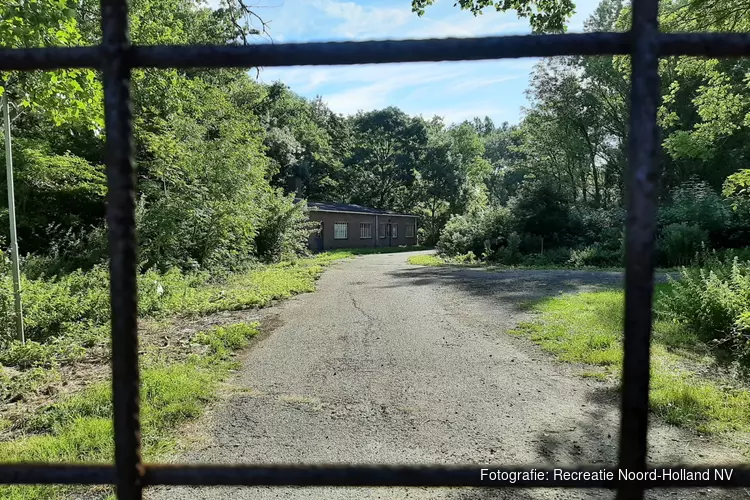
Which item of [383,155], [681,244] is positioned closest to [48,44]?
[681,244]

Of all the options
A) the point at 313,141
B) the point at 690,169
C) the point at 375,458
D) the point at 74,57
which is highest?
the point at 313,141

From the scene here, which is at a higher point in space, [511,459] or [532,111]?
[532,111]

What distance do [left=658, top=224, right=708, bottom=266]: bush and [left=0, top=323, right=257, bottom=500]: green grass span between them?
15.6 m

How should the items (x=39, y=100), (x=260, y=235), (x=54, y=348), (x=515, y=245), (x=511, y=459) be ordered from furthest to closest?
(x=515, y=245) → (x=260, y=235) → (x=54, y=348) → (x=39, y=100) → (x=511, y=459)

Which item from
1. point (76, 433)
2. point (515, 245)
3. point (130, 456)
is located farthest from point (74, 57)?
point (515, 245)

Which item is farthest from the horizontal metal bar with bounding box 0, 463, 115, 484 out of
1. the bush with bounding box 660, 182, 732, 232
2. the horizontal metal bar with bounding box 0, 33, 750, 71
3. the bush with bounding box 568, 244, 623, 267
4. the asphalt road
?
the bush with bounding box 660, 182, 732, 232

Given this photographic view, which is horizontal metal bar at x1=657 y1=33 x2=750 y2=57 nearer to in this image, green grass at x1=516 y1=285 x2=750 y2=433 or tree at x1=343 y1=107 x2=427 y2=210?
green grass at x1=516 y1=285 x2=750 y2=433

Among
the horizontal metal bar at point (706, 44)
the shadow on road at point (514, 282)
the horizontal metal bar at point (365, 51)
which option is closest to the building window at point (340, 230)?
the shadow on road at point (514, 282)

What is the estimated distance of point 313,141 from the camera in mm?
37062

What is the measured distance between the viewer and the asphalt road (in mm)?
3316

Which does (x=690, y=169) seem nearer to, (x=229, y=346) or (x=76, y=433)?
(x=229, y=346)

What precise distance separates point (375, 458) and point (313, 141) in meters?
35.6

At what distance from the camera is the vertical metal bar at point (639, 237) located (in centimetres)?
65

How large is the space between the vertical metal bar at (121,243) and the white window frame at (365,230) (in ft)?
118
